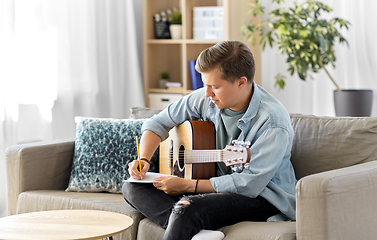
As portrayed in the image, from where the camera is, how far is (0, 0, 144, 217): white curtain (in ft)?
9.20

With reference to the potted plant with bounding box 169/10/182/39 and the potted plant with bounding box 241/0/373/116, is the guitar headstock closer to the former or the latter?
the potted plant with bounding box 241/0/373/116

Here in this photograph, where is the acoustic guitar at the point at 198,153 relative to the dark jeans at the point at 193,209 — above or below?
above

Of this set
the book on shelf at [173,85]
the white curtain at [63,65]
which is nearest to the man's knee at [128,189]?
the white curtain at [63,65]

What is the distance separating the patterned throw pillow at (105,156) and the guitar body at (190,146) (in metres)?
0.23

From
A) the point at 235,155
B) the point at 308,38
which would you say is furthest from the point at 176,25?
the point at 235,155

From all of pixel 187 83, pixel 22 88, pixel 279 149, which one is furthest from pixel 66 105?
pixel 279 149

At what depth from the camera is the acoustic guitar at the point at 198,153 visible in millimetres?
1668

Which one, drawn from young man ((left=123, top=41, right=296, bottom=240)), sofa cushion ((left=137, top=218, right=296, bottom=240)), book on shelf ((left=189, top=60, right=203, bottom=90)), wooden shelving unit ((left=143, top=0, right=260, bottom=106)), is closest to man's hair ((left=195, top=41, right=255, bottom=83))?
young man ((left=123, top=41, right=296, bottom=240))

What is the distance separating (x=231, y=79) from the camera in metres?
1.72

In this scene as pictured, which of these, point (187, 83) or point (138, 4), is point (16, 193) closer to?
point (187, 83)

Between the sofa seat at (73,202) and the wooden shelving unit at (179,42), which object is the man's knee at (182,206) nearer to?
the sofa seat at (73,202)

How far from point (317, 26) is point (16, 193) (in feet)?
6.21

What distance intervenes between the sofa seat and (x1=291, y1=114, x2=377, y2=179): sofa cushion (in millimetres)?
712

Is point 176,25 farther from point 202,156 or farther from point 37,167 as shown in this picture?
point 202,156
